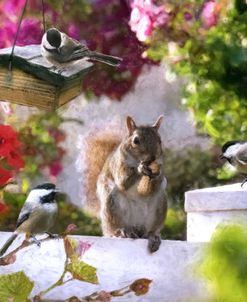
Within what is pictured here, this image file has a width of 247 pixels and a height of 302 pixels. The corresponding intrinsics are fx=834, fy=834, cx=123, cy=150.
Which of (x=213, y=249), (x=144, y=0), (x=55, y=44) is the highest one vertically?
(x=144, y=0)

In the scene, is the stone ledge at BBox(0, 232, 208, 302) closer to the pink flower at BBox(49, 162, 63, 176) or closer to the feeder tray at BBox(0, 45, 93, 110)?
the feeder tray at BBox(0, 45, 93, 110)

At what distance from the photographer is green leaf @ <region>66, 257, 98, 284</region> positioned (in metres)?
1.64

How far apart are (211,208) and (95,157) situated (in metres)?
0.64

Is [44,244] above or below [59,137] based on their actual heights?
below

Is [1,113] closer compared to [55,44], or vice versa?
[55,44]

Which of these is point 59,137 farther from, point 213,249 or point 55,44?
point 213,249

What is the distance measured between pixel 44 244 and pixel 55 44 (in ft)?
1.36

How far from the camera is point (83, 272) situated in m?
1.64

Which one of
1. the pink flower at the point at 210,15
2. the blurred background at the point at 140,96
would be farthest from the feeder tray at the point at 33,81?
the pink flower at the point at 210,15

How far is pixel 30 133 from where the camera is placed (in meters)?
3.32

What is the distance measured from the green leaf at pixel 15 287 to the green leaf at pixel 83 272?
0.09 meters

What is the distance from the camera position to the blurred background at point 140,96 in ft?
8.68

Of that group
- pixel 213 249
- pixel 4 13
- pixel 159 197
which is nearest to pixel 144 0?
pixel 4 13

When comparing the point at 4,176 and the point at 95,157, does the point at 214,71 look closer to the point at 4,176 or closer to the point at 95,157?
the point at 95,157
